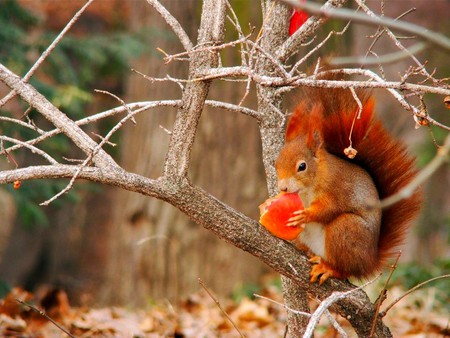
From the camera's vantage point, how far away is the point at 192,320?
338 cm

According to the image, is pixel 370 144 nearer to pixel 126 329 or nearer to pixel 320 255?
pixel 320 255

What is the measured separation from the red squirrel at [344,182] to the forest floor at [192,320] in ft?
1.06

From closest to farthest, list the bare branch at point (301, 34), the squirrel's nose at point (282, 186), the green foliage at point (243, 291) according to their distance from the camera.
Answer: the bare branch at point (301, 34), the squirrel's nose at point (282, 186), the green foliage at point (243, 291)

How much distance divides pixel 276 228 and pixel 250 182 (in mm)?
2865

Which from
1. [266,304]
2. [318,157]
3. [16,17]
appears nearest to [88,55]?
[16,17]

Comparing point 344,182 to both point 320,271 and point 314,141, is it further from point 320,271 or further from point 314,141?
point 320,271

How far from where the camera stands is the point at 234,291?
195 inches

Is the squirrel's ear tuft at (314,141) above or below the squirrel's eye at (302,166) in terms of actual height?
above

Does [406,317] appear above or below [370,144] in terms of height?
below

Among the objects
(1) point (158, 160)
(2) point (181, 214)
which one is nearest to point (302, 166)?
(2) point (181, 214)

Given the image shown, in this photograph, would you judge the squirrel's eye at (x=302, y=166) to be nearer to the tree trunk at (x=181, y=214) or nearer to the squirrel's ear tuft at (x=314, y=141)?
the squirrel's ear tuft at (x=314, y=141)

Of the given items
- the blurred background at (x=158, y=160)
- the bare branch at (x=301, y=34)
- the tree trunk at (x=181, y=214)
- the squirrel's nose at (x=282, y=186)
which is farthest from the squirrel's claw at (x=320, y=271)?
the tree trunk at (x=181, y=214)

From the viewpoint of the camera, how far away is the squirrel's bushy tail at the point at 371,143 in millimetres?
2367

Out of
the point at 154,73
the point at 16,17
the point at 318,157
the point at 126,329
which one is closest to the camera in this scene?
the point at 318,157
